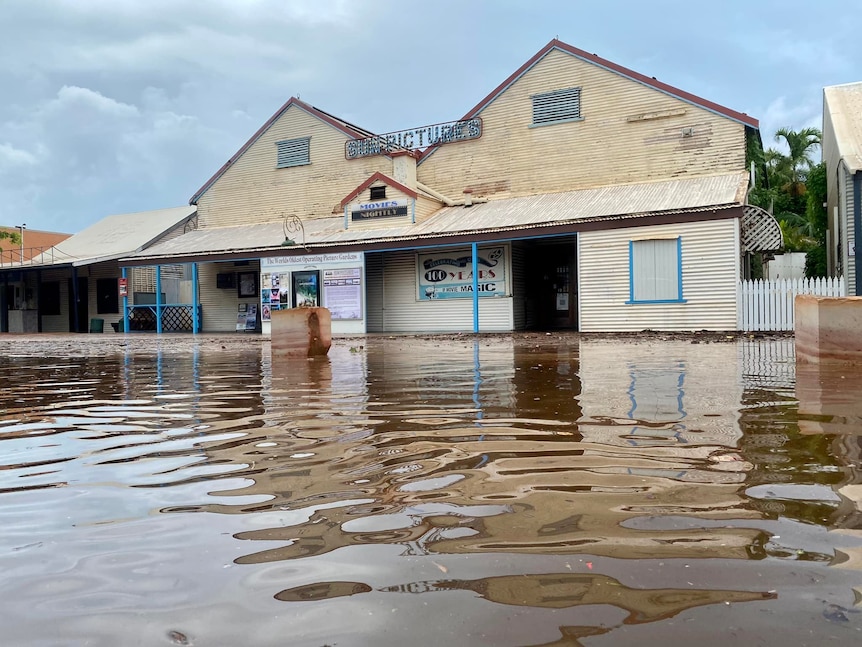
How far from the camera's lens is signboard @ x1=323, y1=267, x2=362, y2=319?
2088 cm

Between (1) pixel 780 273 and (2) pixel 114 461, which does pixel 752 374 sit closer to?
(2) pixel 114 461

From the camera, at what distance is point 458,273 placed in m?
→ 20.8

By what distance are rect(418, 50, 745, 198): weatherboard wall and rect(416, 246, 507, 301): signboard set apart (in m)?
2.75

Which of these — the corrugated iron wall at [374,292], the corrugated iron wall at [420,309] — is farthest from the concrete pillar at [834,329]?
the corrugated iron wall at [374,292]

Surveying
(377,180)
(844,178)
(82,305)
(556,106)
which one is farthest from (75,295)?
(844,178)

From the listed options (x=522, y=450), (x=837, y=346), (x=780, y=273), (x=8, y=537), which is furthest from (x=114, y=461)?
(x=780, y=273)

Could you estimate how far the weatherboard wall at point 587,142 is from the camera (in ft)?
62.2

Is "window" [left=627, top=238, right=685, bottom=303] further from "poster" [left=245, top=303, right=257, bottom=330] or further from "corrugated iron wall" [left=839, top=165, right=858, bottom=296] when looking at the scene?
"poster" [left=245, top=303, right=257, bottom=330]

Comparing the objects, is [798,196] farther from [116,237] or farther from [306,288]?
[116,237]

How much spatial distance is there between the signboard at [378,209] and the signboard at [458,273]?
1.53 metres

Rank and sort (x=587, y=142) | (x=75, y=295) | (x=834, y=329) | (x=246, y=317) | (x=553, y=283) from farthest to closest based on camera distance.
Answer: (x=75, y=295), (x=246, y=317), (x=553, y=283), (x=587, y=142), (x=834, y=329)

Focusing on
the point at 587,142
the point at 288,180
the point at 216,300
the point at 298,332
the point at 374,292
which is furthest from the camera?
the point at 216,300

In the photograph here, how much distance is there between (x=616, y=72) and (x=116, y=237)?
830 inches

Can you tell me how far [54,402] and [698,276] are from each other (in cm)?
1425
